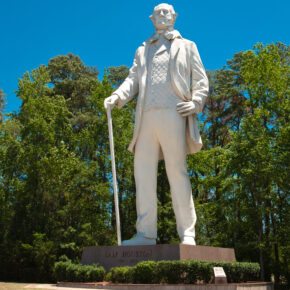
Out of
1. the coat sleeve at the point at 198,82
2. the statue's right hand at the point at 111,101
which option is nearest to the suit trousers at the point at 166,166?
the coat sleeve at the point at 198,82

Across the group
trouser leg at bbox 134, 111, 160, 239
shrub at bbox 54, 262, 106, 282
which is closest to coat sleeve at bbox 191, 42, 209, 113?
trouser leg at bbox 134, 111, 160, 239

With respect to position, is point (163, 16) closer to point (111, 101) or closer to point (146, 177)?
point (111, 101)

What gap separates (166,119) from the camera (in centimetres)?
857

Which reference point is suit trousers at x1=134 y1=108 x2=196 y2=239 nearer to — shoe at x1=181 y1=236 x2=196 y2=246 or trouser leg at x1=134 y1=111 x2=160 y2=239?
trouser leg at x1=134 y1=111 x2=160 y2=239

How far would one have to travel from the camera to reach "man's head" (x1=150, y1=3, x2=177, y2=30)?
920 cm

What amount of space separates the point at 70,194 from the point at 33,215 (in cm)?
194

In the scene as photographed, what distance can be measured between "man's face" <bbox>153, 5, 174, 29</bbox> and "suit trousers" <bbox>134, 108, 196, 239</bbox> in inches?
80.1

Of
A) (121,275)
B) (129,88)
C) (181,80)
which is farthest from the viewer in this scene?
(129,88)

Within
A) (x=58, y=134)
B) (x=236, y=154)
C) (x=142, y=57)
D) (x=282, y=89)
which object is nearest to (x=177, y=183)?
(x=142, y=57)

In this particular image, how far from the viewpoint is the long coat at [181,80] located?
8.76 metres

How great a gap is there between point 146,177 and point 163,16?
360 cm

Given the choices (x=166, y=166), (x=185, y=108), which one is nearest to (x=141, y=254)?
(x=166, y=166)

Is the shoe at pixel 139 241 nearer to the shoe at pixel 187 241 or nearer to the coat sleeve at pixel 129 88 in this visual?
the shoe at pixel 187 241

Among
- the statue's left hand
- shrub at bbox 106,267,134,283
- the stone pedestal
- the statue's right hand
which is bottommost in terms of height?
shrub at bbox 106,267,134,283
